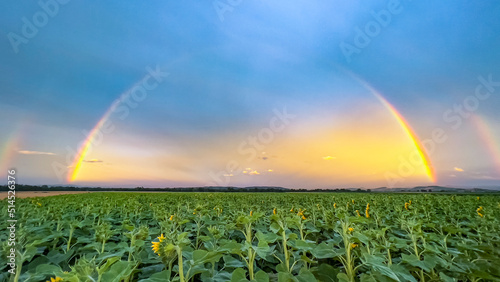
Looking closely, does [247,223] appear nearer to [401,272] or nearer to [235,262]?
[235,262]

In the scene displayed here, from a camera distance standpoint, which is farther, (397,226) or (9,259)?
(397,226)

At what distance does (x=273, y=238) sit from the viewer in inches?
86.4

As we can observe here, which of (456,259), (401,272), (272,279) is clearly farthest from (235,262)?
(456,259)

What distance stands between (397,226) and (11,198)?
7022mm

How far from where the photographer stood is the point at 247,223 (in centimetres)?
276

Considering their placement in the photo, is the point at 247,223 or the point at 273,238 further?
the point at 247,223

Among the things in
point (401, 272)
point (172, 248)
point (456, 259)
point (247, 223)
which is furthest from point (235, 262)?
point (456, 259)

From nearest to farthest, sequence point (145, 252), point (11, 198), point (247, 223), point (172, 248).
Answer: point (172, 248), point (145, 252), point (247, 223), point (11, 198)

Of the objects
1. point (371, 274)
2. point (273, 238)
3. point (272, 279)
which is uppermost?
point (273, 238)

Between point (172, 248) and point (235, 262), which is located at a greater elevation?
point (172, 248)

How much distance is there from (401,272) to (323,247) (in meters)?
0.59

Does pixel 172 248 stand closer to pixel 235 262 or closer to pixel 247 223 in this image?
pixel 235 262

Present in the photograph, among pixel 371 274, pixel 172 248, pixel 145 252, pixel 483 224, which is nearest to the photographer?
pixel 172 248

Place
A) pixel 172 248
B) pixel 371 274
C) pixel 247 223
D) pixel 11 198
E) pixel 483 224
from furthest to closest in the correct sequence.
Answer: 1. pixel 11 198
2. pixel 483 224
3. pixel 247 223
4. pixel 371 274
5. pixel 172 248
